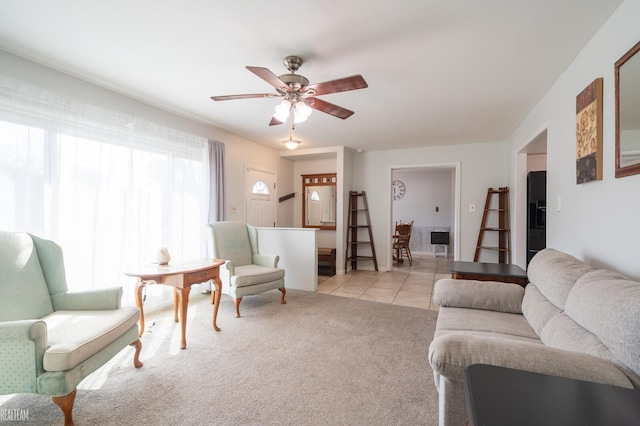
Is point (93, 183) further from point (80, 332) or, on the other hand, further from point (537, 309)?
point (537, 309)

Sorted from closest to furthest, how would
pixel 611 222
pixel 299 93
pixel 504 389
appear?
pixel 504 389 → pixel 611 222 → pixel 299 93

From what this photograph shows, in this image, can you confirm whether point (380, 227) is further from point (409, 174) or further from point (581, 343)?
point (581, 343)

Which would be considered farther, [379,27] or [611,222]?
[379,27]

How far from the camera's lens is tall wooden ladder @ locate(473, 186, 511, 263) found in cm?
470

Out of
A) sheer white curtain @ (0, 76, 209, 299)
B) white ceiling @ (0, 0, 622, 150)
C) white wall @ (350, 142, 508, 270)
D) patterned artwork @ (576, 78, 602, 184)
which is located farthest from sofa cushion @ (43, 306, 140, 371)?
white wall @ (350, 142, 508, 270)

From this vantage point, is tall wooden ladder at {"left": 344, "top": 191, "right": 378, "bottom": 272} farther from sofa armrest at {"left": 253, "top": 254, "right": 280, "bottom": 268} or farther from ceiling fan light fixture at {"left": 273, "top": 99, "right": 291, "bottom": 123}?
ceiling fan light fixture at {"left": 273, "top": 99, "right": 291, "bottom": 123}

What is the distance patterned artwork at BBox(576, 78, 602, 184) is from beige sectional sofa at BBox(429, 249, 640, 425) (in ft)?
2.05

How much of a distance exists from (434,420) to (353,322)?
57.6 inches

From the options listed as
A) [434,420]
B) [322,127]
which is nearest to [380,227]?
[322,127]

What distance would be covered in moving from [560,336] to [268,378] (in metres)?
1.72

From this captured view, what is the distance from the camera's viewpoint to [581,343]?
1.17 metres

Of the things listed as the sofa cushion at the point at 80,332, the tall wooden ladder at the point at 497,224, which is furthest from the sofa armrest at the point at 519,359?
the tall wooden ladder at the point at 497,224

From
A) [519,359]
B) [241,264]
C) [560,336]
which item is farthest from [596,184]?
[241,264]

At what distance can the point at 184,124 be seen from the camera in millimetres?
3699
